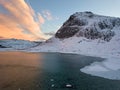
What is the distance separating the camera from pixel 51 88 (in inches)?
1193

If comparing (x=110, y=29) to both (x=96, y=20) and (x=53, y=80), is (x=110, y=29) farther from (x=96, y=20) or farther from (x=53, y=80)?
(x=53, y=80)

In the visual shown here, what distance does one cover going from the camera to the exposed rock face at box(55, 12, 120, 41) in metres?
152

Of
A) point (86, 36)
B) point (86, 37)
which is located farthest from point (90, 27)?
point (86, 37)

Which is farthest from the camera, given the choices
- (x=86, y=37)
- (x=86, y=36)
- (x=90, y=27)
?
(x=90, y=27)

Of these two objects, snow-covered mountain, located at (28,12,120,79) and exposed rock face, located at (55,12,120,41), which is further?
exposed rock face, located at (55,12,120,41)

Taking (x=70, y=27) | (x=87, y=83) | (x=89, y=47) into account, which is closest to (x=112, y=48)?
(x=89, y=47)

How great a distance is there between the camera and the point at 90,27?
534 feet

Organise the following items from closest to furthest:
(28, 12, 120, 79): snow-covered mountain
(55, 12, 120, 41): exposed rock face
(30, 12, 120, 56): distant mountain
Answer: (28, 12, 120, 79): snow-covered mountain, (30, 12, 120, 56): distant mountain, (55, 12, 120, 41): exposed rock face

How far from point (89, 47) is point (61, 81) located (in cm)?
9374

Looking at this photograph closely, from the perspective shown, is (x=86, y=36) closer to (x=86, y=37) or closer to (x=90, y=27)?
(x=86, y=37)

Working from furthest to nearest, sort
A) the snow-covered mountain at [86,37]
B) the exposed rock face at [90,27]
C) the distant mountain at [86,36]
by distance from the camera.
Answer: the exposed rock face at [90,27] < the distant mountain at [86,36] < the snow-covered mountain at [86,37]

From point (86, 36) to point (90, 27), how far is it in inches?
498

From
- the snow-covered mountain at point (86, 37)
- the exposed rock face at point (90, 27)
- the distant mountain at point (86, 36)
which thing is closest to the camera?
the snow-covered mountain at point (86, 37)

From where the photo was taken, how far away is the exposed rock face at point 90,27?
152 meters
